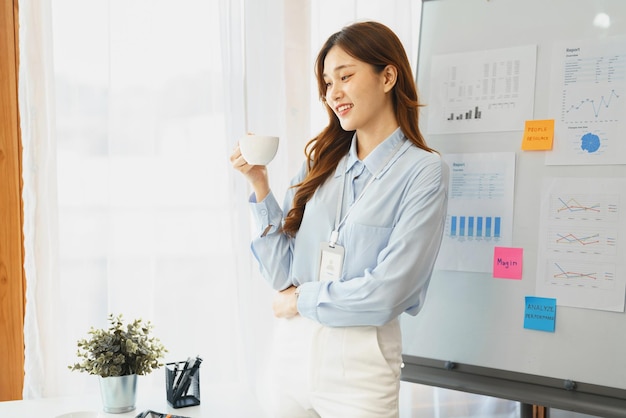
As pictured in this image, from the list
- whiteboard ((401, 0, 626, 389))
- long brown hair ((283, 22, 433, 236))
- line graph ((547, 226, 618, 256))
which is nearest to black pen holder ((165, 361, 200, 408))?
long brown hair ((283, 22, 433, 236))

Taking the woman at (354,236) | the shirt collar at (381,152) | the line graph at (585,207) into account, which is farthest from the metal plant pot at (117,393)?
the line graph at (585,207)

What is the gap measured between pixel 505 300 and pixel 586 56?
26.0 inches

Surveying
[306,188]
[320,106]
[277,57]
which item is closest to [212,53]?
[277,57]

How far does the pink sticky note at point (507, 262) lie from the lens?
1.67m

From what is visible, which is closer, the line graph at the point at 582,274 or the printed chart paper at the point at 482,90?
the line graph at the point at 582,274

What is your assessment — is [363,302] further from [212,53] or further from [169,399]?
[212,53]

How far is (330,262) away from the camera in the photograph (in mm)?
1514

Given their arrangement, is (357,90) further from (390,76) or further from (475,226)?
(475,226)

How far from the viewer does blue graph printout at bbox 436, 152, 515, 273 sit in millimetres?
1699

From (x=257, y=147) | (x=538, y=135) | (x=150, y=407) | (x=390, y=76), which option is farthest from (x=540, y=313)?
(x=150, y=407)

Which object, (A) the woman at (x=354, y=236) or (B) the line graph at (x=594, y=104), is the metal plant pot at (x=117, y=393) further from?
(B) the line graph at (x=594, y=104)

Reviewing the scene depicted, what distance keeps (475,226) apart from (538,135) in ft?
0.97

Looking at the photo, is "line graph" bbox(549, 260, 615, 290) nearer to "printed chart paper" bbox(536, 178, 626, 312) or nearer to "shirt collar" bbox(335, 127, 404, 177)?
"printed chart paper" bbox(536, 178, 626, 312)

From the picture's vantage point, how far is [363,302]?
1.38 meters
